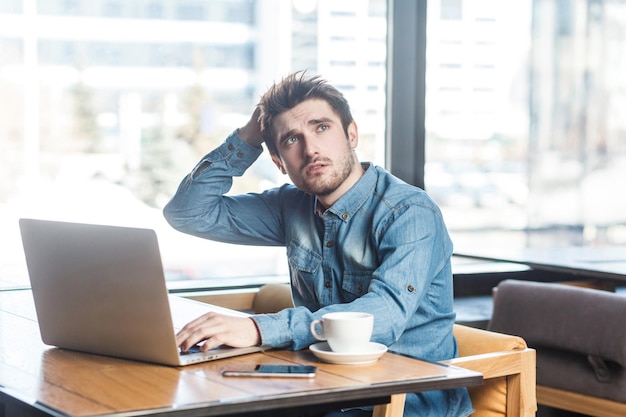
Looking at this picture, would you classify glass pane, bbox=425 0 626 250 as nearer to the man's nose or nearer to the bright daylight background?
the bright daylight background

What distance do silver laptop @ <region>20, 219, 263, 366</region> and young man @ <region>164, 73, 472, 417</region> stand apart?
16 cm

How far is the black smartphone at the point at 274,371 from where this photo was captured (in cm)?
164

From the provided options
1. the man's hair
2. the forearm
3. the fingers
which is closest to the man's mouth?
the man's hair

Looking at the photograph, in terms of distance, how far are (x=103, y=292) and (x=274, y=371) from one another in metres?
0.38

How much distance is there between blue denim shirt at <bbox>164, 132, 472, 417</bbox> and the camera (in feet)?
6.37

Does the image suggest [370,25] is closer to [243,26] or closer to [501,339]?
[243,26]

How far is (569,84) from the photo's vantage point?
13.0ft

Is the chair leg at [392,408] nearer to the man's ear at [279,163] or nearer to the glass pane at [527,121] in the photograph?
the man's ear at [279,163]

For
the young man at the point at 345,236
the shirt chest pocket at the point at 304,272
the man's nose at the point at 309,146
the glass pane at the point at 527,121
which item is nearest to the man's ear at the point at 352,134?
the young man at the point at 345,236

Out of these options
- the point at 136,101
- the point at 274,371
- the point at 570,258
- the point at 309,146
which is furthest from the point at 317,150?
the point at 570,258

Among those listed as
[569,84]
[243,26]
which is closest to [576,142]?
[569,84]

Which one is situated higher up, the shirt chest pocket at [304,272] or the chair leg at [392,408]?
the shirt chest pocket at [304,272]

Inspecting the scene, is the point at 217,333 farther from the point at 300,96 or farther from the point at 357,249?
the point at 300,96

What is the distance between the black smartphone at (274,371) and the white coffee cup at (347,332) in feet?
0.24
